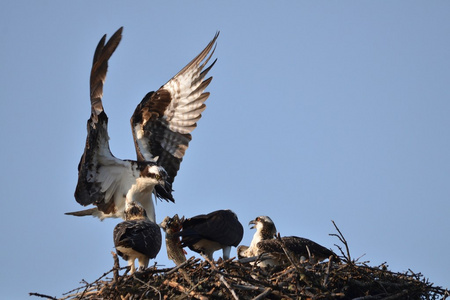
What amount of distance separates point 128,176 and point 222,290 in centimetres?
486

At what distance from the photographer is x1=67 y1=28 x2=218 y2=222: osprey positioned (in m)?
12.2

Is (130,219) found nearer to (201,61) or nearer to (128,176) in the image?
(128,176)

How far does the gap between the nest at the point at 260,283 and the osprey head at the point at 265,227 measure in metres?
1.37

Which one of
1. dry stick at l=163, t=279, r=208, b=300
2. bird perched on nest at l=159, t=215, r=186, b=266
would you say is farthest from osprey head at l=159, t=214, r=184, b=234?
dry stick at l=163, t=279, r=208, b=300

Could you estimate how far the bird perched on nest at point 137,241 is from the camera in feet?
30.6

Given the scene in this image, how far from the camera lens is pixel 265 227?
10.5 metres

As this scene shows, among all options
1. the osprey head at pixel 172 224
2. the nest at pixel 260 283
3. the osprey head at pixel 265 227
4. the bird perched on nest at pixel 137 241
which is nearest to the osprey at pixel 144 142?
the osprey head at pixel 172 224

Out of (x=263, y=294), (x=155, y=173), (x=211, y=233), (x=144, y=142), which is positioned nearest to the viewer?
(x=263, y=294)

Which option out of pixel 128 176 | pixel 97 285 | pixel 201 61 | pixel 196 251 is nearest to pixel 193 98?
pixel 201 61

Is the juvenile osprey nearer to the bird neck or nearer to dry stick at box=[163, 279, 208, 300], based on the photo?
the bird neck

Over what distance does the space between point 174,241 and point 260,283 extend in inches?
112

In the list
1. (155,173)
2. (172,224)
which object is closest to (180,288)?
(172,224)

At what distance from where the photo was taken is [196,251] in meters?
10.8

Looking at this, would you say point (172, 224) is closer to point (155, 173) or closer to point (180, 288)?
point (155, 173)
